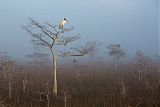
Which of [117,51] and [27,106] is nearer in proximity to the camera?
[27,106]

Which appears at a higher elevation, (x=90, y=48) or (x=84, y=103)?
(x=90, y=48)

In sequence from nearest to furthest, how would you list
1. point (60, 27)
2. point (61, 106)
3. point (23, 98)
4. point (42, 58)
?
point (61, 106), point (23, 98), point (60, 27), point (42, 58)

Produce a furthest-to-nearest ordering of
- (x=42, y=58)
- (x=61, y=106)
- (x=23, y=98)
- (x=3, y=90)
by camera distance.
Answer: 1. (x=42, y=58)
2. (x=3, y=90)
3. (x=23, y=98)
4. (x=61, y=106)

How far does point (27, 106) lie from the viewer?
11.0m

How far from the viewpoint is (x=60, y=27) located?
1366 cm

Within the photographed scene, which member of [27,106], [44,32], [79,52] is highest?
[44,32]

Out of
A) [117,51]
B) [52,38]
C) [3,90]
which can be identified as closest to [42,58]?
[117,51]

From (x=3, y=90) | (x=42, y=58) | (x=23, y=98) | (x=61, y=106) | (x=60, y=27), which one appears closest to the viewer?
(x=61, y=106)

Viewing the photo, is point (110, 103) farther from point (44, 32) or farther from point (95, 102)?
point (44, 32)

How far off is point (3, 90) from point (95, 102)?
670 cm

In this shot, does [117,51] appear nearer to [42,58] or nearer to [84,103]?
[42,58]

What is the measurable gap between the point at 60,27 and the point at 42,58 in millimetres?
15201

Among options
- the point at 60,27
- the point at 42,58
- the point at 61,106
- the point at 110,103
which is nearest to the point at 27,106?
the point at 61,106

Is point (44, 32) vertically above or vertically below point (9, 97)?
above
